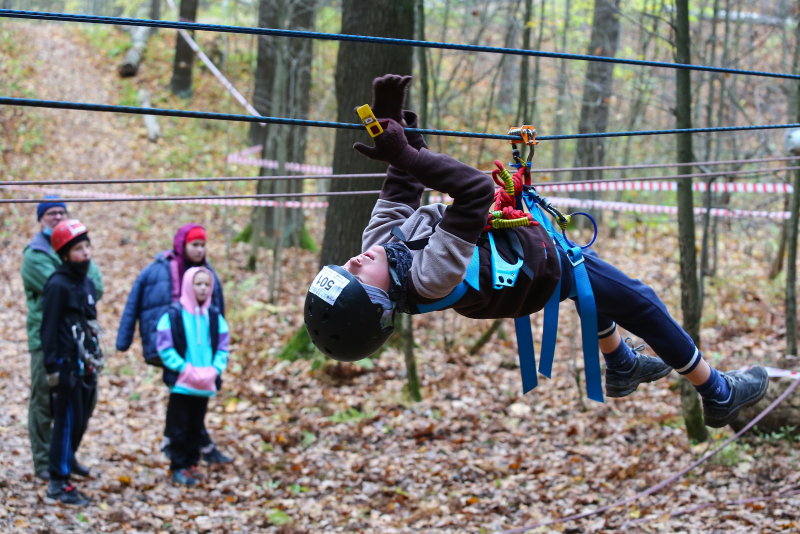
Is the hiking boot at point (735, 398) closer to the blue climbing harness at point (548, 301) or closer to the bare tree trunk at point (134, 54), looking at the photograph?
the blue climbing harness at point (548, 301)

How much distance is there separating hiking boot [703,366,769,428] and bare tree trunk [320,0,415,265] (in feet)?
13.2

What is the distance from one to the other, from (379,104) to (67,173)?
12996mm

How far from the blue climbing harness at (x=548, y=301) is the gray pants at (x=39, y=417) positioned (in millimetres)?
3999

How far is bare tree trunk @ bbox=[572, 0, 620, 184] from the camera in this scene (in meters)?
11.6

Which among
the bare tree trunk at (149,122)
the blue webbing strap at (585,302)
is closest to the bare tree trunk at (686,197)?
the blue webbing strap at (585,302)

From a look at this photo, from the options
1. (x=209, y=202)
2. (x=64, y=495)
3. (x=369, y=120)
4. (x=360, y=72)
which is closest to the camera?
(x=369, y=120)

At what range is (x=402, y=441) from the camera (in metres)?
6.14

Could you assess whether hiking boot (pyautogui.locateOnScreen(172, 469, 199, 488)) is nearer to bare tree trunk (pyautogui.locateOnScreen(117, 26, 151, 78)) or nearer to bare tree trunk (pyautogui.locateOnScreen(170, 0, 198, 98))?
bare tree trunk (pyautogui.locateOnScreen(170, 0, 198, 98))

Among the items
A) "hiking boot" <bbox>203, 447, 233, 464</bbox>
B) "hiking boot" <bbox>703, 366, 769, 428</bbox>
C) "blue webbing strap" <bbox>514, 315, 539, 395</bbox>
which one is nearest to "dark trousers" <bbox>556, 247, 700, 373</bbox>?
"blue webbing strap" <bbox>514, 315, 539, 395</bbox>

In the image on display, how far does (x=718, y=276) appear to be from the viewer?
31.3ft

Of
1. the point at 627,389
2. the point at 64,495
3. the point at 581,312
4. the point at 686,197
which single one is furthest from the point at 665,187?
the point at 64,495

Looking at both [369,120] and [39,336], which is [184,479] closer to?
[39,336]

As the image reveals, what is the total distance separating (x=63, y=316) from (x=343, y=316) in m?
3.61

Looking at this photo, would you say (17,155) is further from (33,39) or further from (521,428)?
(521,428)
